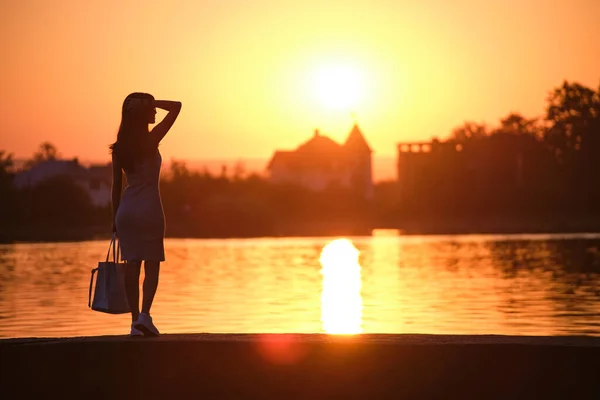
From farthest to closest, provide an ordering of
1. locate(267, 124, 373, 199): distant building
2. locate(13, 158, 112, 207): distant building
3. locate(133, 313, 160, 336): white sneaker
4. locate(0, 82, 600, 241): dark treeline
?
locate(267, 124, 373, 199): distant building → locate(13, 158, 112, 207): distant building → locate(0, 82, 600, 241): dark treeline → locate(133, 313, 160, 336): white sneaker

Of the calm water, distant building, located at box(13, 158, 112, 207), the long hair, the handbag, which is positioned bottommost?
the calm water

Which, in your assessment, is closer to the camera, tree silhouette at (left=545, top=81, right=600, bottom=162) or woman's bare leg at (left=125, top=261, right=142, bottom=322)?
woman's bare leg at (left=125, top=261, right=142, bottom=322)

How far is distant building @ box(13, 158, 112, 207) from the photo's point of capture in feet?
498

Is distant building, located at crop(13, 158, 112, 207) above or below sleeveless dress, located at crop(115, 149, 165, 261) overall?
above

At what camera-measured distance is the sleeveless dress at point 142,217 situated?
1198 cm

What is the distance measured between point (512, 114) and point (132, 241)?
117 meters

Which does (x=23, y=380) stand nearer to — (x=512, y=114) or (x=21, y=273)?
(x=21, y=273)

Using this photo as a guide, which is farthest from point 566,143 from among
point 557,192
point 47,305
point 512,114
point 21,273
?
point 47,305

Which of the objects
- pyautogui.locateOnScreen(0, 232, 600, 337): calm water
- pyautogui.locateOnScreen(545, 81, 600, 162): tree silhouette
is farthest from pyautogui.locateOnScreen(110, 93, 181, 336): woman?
pyautogui.locateOnScreen(545, 81, 600, 162): tree silhouette

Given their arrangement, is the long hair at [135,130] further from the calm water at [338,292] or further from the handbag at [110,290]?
the calm water at [338,292]

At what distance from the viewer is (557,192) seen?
99.7 meters

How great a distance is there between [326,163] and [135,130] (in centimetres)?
14811

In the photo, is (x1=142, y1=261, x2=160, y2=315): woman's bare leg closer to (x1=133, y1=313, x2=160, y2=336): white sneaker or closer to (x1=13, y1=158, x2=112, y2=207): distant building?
(x1=133, y1=313, x2=160, y2=336): white sneaker

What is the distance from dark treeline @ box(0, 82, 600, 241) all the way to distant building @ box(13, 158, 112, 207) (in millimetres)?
36340
